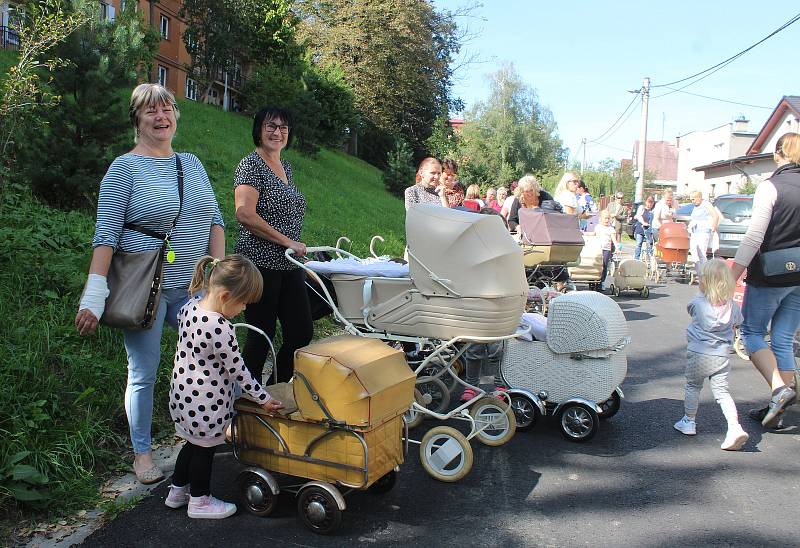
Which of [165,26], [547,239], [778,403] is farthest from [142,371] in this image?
[165,26]

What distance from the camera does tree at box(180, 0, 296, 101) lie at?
28.8 metres

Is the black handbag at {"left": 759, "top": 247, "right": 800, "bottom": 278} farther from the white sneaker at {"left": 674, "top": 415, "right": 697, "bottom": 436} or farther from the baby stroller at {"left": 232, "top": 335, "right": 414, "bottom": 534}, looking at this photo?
the baby stroller at {"left": 232, "top": 335, "right": 414, "bottom": 534}

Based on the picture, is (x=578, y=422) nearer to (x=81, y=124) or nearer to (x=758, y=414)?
(x=758, y=414)

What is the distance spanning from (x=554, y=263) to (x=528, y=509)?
216 inches

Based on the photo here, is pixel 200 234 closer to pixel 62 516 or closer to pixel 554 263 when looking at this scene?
pixel 62 516

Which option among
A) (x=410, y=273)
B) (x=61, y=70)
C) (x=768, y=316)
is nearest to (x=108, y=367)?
(x=410, y=273)

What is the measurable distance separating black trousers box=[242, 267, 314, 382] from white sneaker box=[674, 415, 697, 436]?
9.22 feet

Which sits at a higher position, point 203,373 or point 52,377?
point 203,373

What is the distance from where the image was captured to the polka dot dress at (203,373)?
10.5 ft

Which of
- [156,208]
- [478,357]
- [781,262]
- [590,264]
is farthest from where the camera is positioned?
[590,264]

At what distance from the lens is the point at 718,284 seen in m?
4.73

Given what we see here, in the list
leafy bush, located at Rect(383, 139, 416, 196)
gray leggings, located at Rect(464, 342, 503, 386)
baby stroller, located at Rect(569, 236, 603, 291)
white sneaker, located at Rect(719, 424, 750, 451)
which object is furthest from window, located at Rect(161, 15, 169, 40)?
white sneaker, located at Rect(719, 424, 750, 451)

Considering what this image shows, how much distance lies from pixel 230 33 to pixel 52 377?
28.3 m

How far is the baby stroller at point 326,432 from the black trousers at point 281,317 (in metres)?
0.68
